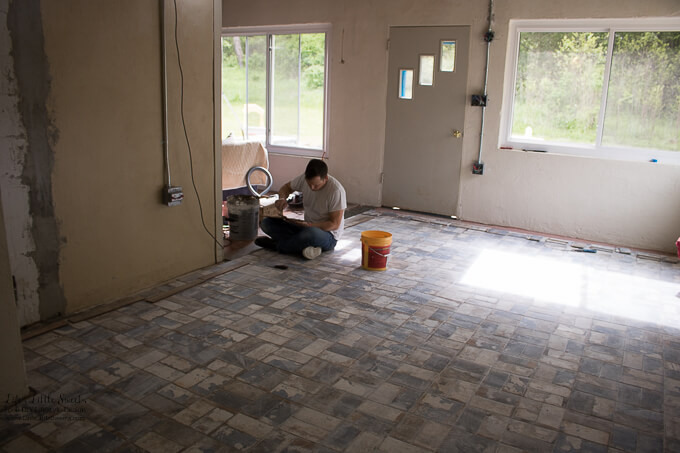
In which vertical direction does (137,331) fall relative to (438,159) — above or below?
below

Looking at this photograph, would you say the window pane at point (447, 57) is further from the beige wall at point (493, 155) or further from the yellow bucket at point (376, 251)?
the yellow bucket at point (376, 251)

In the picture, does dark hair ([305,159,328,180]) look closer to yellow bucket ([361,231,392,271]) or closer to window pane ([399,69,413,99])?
yellow bucket ([361,231,392,271])

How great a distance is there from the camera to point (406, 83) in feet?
22.6

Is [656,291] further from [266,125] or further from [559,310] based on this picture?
[266,125]

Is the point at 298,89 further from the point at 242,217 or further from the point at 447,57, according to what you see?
the point at 242,217

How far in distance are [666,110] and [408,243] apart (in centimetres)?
307

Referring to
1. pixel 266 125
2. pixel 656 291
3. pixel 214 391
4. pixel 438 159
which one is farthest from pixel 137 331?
pixel 266 125

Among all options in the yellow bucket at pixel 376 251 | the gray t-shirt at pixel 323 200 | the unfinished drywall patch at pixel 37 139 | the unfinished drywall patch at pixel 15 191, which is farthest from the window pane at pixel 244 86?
the unfinished drywall patch at pixel 15 191

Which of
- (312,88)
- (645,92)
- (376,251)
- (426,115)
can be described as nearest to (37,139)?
(376,251)

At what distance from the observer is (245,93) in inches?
330

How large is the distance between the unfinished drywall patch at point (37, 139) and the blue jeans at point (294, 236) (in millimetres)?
2056

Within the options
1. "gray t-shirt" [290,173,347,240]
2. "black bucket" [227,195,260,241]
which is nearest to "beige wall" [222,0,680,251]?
"black bucket" [227,195,260,241]

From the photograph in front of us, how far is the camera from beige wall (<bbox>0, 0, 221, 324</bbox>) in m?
3.22

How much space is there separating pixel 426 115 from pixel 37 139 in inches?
186
